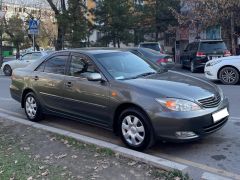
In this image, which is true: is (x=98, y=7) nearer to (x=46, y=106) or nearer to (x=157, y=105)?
(x=46, y=106)

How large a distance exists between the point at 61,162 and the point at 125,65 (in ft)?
6.61

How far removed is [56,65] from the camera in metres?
7.25

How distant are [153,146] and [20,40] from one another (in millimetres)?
38822

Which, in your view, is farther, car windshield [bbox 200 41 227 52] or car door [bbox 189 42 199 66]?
car door [bbox 189 42 199 66]

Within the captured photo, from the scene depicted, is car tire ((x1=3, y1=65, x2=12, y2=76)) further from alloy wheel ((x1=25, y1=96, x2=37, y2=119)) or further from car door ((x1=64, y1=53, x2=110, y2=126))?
car door ((x1=64, y1=53, x2=110, y2=126))

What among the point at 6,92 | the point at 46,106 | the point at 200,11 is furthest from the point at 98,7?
the point at 46,106

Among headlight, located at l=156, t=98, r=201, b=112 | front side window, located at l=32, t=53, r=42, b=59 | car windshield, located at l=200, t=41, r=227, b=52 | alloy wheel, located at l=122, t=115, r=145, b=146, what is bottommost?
alloy wheel, located at l=122, t=115, r=145, b=146

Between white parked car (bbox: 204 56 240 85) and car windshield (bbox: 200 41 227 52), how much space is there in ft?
16.6

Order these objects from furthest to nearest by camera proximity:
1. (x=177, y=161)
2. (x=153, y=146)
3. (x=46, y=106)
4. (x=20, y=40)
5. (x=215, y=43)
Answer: (x=20, y=40) → (x=215, y=43) → (x=46, y=106) → (x=153, y=146) → (x=177, y=161)

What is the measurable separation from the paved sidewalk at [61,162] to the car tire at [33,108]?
1.06 metres

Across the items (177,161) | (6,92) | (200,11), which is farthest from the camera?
(200,11)

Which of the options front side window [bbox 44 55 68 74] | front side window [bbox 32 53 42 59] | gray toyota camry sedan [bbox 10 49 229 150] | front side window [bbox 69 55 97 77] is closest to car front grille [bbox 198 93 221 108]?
gray toyota camry sedan [bbox 10 49 229 150]

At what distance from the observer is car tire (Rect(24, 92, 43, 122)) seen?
25.1 ft

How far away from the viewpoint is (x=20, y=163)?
17.3ft
